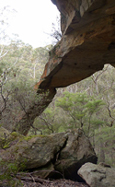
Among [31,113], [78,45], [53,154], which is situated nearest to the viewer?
[53,154]

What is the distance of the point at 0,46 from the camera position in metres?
17.6

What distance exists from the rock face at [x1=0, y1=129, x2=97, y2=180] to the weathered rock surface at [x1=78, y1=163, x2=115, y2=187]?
25.4 inches

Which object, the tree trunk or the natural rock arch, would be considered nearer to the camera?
the natural rock arch

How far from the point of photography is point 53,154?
486 centimetres

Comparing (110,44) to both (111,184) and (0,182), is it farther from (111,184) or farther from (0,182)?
(0,182)

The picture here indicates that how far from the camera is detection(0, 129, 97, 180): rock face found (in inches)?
170

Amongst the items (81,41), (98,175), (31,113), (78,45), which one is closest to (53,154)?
(98,175)

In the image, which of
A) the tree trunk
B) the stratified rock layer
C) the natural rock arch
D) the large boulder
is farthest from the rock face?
the stratified rock layer

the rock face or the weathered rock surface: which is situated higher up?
the rock face

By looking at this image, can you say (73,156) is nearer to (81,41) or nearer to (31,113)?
(31,113)

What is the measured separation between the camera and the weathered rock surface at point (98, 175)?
13.2 ft

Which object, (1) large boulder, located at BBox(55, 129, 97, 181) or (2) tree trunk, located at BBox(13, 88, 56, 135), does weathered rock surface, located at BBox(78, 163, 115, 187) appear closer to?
(1) large boulder, located at BBox(55, 129, 97, 181)

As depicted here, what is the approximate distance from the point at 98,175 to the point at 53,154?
1426mm

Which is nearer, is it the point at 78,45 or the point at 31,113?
the point at 78,45
